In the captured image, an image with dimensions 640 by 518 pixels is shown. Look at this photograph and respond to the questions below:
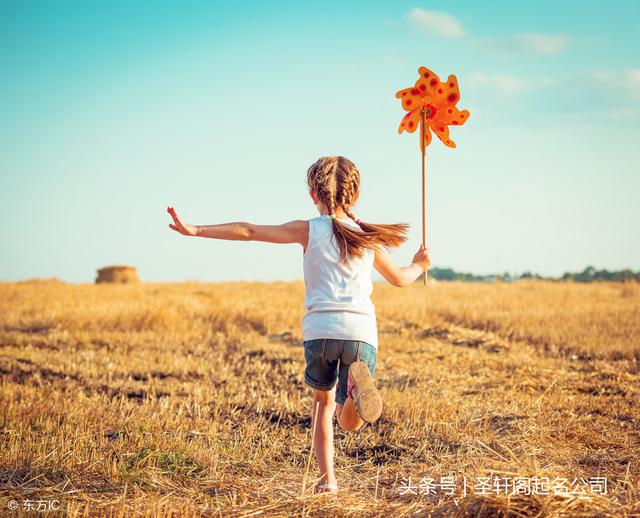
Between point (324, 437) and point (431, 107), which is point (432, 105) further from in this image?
point (324, 437)

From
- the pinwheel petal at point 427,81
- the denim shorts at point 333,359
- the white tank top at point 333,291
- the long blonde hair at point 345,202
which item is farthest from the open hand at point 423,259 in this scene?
the pinwheel petal at point 427,81

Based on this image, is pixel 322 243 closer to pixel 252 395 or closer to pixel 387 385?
pixel 252 395

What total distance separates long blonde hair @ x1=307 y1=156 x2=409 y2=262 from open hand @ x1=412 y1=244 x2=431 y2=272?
409 millimetres

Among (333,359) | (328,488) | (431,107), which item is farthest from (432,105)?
(328,488)

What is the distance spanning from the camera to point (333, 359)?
402cm

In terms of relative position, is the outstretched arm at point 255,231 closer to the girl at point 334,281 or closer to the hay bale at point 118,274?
the girl at point 334,281

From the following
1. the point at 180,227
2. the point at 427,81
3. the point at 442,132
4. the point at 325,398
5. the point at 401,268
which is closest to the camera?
the point at 180,227

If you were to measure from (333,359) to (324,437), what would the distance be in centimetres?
51

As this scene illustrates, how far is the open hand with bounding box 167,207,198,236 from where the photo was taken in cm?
396

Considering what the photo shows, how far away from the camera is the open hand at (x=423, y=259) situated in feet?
15.3

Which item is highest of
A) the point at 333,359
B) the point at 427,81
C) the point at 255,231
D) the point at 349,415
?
the point at 427,81

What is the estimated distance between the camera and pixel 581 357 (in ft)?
36.2

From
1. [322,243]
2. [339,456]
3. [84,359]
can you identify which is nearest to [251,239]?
[322,243]

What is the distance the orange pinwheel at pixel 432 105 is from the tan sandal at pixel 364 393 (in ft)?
7.43
